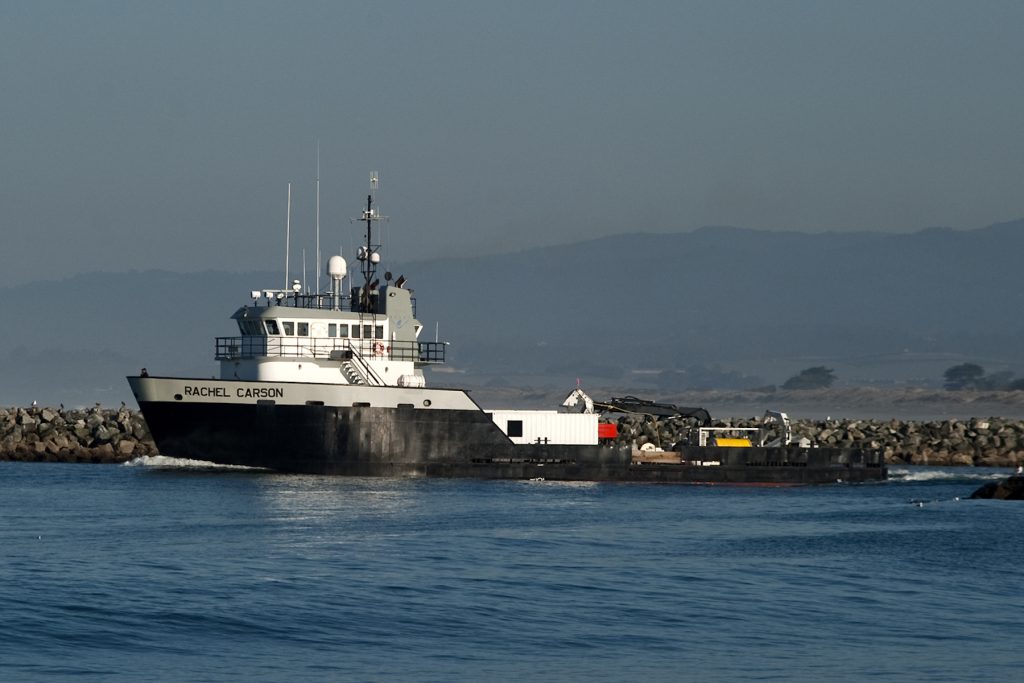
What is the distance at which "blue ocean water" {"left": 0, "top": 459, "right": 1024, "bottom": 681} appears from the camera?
26078mm

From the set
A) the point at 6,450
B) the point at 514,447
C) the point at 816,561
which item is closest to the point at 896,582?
the point at 816,561

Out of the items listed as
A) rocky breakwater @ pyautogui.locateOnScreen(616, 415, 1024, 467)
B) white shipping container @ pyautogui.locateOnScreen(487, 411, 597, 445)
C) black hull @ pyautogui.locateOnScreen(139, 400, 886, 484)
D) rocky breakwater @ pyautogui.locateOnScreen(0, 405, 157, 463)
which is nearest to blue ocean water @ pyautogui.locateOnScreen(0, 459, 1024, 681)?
black hull @ pyautogui.locateOnScreen(139, 400, 886, 484)

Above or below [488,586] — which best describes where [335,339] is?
above

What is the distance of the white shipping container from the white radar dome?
7.61m

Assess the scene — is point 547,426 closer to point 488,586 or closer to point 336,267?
point 336,267

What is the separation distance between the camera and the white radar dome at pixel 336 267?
193ft

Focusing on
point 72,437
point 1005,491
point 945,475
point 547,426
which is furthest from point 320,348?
point 945,475

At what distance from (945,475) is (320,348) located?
80.8 ft

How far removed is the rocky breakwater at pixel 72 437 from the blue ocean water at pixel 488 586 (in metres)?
16.8

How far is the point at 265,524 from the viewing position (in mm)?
41375

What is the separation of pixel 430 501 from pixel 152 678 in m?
23.3

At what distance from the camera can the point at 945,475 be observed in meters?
64.4

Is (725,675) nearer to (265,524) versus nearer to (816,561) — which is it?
(816,561)

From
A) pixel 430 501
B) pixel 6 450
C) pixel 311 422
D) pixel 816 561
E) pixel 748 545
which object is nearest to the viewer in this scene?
pixel 816 561
